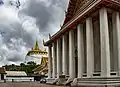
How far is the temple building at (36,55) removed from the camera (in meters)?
88.9

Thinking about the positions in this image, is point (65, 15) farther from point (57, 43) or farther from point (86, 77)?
point (86, 77)

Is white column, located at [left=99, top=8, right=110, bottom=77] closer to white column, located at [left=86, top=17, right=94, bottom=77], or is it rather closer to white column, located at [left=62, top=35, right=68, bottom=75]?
white column, located at [left=86, top=17, right=94, bottom=77]

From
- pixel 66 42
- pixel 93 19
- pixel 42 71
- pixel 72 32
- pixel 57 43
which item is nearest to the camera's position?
pixel 93 19

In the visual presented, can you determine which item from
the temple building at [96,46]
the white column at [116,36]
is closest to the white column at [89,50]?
the temple building at [96,46]

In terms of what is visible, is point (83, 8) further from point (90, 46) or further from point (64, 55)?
point (90, 46)

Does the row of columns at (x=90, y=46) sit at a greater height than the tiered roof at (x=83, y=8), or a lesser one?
lesser

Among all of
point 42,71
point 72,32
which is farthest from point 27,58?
point 72,32

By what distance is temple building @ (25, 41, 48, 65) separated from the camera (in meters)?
88.9

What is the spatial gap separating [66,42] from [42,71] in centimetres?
3309

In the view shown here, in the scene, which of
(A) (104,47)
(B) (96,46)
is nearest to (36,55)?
(B) (96,46)

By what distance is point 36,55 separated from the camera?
91188 mm

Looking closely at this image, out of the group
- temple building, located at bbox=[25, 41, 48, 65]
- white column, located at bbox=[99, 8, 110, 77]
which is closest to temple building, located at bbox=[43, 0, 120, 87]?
white column, located at bbox=[99, 8, 110, 77]

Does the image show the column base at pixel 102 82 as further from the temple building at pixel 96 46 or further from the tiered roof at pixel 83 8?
the tiered roof at pixel 83 8

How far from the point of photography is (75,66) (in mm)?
24953
